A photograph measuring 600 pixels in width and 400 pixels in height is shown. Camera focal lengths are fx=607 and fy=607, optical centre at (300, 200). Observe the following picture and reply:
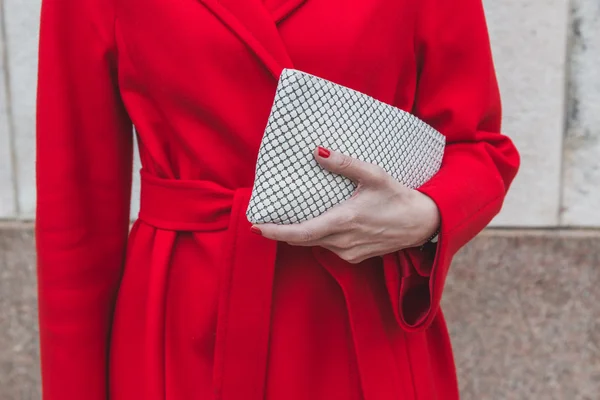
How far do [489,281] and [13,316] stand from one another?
159 centimetres

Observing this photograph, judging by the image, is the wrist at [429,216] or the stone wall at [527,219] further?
the stone wall at [527,219]

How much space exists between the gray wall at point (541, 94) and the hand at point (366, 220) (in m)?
1.15

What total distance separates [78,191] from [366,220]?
1.45 feet

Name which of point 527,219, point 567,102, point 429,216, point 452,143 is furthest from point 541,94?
point 429,216

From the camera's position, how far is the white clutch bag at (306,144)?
701 mm

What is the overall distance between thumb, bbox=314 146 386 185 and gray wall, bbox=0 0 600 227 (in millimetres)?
1224

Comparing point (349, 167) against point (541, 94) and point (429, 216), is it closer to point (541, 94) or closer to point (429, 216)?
point (429, 216)

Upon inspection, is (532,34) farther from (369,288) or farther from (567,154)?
(369,288)

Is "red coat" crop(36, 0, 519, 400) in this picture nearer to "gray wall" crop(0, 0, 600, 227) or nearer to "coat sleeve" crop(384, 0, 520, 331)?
"coat sleeve" crop(384, 0, 520, 331)

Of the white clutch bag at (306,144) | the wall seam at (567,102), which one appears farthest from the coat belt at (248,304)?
the wall seam at (567,102)

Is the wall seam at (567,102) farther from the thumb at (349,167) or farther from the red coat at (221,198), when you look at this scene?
the thumb at (349,167)

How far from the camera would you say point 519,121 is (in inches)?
71.7

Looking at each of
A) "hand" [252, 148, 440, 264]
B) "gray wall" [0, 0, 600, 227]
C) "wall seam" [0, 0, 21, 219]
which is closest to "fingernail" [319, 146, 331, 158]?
"hand" [252, 148, 440, 264]

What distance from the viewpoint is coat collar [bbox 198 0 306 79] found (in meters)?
0.79
